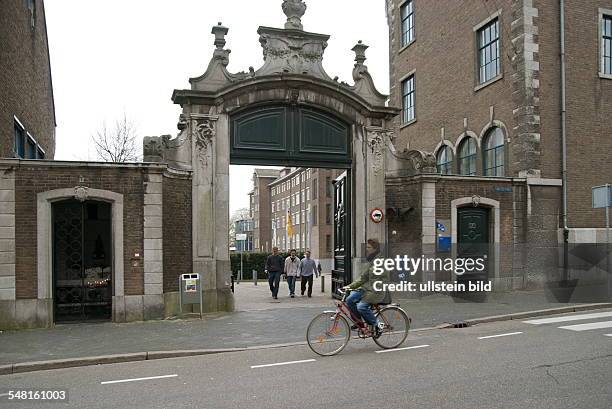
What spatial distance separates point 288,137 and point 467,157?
9.27 meters

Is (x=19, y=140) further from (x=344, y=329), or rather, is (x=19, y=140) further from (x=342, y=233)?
(x=344, y=329)

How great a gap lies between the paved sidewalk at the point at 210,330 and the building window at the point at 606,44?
885cm

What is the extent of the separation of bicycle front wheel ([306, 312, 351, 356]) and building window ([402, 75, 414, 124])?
18.5m

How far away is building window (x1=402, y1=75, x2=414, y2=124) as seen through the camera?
2688 centimetres

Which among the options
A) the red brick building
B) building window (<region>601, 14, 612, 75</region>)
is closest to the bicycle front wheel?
the red brick building

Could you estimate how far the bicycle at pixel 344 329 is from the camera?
9586 millimetres

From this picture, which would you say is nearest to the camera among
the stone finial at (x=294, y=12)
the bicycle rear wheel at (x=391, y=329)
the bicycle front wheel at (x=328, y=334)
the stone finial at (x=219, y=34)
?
the bicycle front wheel at (x=328, y=334)

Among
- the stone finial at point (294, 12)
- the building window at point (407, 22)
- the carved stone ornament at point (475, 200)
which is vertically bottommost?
the carved stone ornament at point (475, 200)

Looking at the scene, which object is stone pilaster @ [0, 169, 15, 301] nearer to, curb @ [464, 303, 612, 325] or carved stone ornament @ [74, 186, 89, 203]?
carved stone ornament @ [74, 186, 89, 203]

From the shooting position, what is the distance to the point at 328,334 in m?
9.60

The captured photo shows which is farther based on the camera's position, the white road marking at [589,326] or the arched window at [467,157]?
the arched window at [467,157]

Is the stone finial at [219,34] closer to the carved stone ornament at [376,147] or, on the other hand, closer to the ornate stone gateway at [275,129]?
the ornate stone gateway at [275,129]

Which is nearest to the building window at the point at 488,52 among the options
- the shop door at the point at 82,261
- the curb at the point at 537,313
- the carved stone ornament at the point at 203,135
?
the curb at the point at 537,313

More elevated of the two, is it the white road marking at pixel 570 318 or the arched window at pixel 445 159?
the arched window at pixel 445 159
